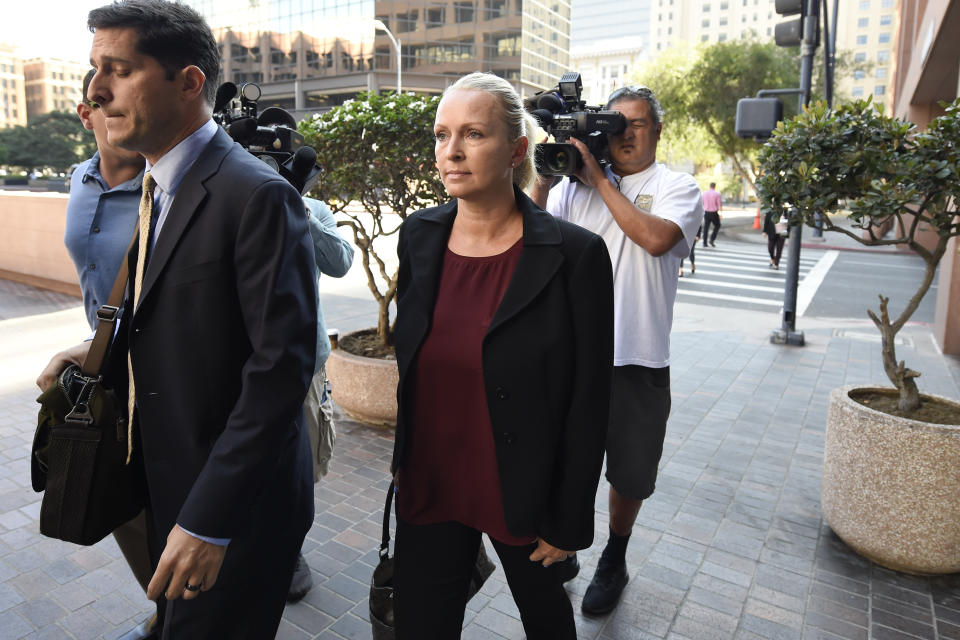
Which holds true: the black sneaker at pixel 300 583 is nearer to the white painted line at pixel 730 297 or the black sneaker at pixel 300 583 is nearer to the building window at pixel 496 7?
the white painted line at pixel 730 297

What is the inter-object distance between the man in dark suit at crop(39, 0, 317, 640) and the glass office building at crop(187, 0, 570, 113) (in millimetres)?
56173

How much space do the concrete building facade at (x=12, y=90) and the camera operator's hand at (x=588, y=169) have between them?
120991 millimetres

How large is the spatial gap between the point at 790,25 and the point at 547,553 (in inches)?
324

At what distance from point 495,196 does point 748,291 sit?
11616 mm

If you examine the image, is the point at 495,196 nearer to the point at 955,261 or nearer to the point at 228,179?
the point at 228,179

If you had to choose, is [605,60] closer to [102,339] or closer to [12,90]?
[12,90]

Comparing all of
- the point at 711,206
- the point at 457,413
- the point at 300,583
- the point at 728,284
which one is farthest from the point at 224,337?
the point at 711,206

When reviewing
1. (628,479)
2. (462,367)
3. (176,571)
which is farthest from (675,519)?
(176,571)

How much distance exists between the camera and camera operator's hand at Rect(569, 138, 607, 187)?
2.59 meters

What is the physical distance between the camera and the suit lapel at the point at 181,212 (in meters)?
1.47

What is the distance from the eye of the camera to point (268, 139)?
9.21ft

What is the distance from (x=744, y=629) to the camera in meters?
2.78

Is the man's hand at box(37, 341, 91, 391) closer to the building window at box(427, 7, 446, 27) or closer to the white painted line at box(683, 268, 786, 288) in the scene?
the white painted line at box(683, 268, 786, 288)

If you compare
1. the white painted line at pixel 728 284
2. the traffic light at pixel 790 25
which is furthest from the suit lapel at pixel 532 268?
the white painted line at pixel 728 284
